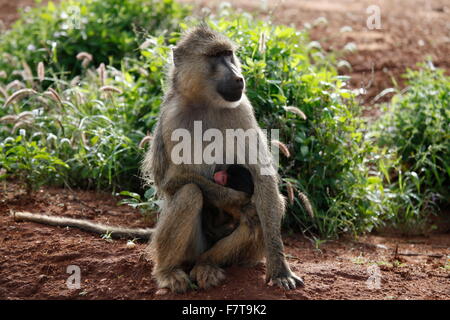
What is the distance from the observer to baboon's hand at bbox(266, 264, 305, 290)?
391 cm

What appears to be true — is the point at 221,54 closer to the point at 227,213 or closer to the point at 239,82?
the point at 239,82

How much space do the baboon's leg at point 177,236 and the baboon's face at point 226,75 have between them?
702 mm

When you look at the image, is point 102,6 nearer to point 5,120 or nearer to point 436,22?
point 5,120

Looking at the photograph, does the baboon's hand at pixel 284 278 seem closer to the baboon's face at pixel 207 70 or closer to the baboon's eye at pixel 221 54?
the baboon's face at pixel 207 70

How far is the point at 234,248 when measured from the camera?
4.15 meters

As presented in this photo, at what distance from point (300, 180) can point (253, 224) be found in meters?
1.72

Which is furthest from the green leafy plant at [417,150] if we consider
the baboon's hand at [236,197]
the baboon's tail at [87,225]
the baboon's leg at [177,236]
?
the baboon's leg at [177,236]

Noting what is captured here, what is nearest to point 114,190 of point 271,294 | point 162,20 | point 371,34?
point 271,294

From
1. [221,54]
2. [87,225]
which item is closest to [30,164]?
[87,225]

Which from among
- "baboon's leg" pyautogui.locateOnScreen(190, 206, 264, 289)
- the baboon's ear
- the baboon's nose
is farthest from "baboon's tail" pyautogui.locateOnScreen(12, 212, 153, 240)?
the baboon's nose

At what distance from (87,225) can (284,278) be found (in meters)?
1.91

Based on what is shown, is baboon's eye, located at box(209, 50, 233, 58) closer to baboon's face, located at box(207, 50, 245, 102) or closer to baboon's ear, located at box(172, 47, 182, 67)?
baboon's face, located at box(207, 50, 245, 102)

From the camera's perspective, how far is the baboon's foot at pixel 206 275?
3963 mm

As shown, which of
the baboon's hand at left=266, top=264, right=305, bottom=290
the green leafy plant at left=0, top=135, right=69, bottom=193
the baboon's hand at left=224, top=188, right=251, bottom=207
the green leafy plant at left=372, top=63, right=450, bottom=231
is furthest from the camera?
the green leafy plant at left=372, top=63, right=450, bottom=231
